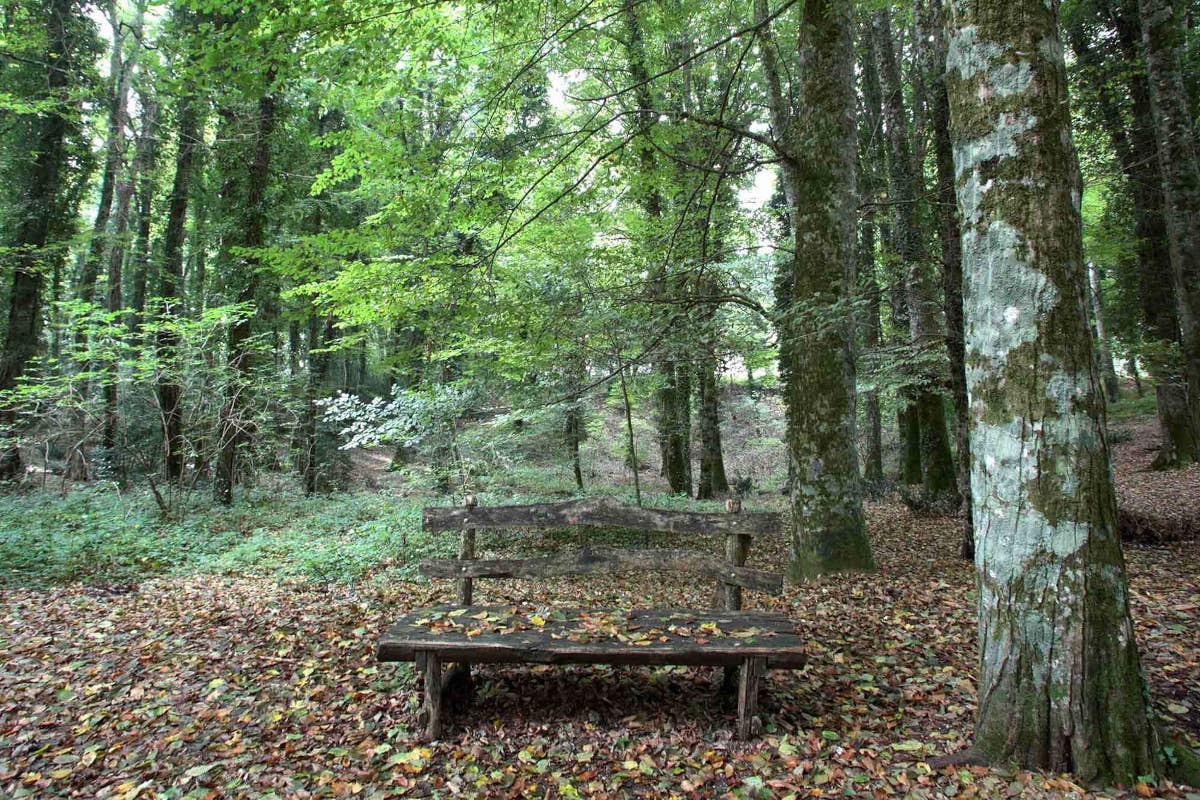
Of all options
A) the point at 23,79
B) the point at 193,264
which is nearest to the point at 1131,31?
the point at 23,79

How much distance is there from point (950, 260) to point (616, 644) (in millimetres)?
5369

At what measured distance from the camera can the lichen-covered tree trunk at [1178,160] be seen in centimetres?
689

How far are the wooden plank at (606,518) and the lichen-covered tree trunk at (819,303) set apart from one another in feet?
5.87

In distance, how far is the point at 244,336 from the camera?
12.1 m

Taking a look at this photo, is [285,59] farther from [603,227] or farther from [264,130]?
[264,130]

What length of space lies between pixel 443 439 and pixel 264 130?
8.44 m

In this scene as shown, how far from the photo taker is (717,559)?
4.45m

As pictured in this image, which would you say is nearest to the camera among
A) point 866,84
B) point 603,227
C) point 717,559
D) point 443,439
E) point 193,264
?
point 717,559

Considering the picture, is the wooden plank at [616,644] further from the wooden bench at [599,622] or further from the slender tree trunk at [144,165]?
the slender tree trunk at [144,165]

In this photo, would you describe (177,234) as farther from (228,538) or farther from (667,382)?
(667,382)

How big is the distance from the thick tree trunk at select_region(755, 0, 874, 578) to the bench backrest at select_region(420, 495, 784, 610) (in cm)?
202

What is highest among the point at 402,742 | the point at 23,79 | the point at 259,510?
the point at 23,79

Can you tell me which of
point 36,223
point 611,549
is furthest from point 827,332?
point 36,223

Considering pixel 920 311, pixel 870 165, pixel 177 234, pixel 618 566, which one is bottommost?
pixel 618 566
